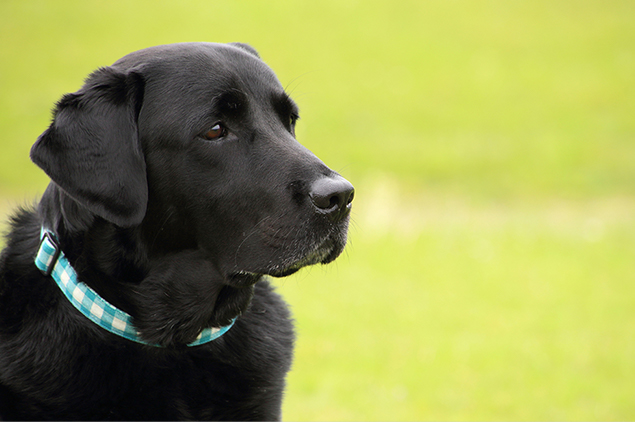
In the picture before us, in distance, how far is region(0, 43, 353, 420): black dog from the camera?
2730mm

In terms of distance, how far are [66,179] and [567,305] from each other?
6891 mm

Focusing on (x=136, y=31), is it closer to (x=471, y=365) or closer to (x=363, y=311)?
(x=363, y=311)

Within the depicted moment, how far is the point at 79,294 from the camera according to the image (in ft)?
9.04

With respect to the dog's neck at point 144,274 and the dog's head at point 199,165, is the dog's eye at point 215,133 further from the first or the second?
the dog's neck at point 144,274

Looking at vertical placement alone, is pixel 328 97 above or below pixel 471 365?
below

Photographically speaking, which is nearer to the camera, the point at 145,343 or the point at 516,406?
the point at 145,343

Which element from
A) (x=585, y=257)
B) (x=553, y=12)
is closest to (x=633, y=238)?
(x=585, y=257)

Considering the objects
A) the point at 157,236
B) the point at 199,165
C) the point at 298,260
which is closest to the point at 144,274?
the point at 157,236

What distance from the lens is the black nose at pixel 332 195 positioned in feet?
8.86

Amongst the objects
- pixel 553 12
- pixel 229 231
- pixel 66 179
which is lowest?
pixel 553 12

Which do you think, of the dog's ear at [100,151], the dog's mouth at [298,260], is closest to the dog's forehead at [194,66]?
the dog's ear at [100,151]

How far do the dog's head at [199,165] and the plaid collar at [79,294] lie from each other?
30 centimetres

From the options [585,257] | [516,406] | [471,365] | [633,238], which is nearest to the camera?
[516,406]

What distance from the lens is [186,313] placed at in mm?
2955
